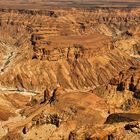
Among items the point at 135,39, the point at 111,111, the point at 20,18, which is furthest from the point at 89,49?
the point at 20,18

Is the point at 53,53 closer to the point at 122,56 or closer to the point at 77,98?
the point at 122,56

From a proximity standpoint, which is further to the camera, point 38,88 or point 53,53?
point 53,53

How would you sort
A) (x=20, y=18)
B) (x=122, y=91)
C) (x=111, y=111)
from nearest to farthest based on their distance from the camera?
(x=111, y=111)
(x=122, y=91)
(x=20, y=18)

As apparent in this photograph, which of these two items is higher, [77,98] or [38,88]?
[77,98]

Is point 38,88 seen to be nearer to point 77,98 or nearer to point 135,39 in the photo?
point 77,98

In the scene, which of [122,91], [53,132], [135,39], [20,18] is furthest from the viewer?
[20,18]

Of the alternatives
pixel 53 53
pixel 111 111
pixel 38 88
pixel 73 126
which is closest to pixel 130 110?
pixel 111 111
